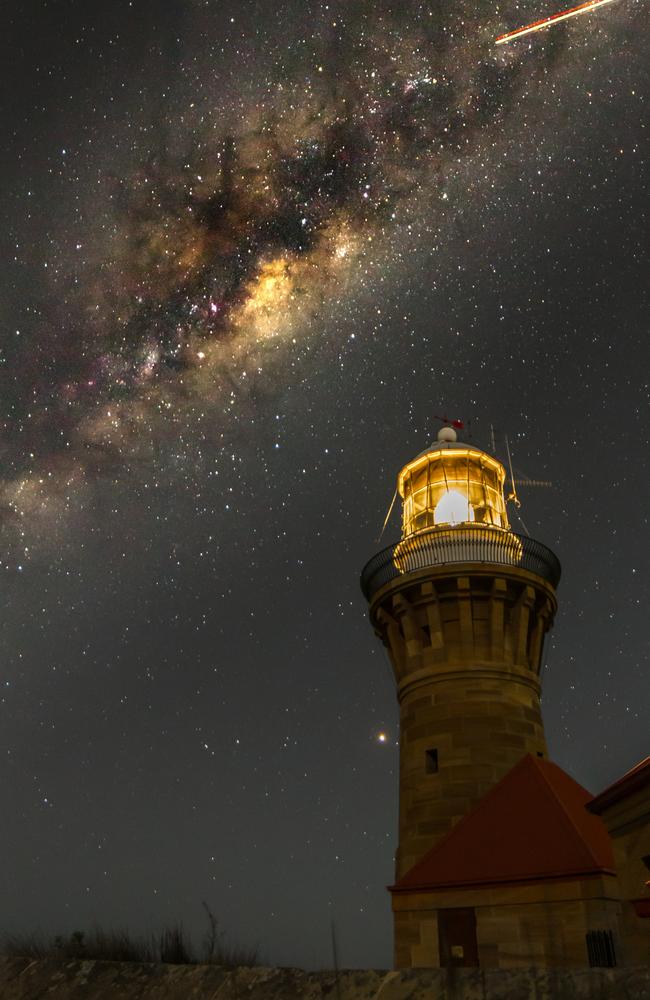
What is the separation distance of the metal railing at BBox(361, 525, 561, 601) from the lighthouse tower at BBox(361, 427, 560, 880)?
0.03 m

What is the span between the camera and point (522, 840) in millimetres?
15406

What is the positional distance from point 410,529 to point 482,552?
2.69 meters

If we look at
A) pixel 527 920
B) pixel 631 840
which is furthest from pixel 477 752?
pixel 631 840

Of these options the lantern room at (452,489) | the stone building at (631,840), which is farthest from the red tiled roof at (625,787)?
the lantern room at (452,489)

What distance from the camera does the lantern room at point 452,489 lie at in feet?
73.3

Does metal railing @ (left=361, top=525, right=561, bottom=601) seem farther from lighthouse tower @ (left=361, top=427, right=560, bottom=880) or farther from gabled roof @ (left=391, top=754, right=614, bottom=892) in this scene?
gabled roof @ (left=391, top=754, right=614, bottom=892)

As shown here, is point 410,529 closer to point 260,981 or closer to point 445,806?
point 445,806

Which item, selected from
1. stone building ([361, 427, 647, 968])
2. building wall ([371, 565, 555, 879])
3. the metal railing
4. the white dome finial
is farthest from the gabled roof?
the white dome finial

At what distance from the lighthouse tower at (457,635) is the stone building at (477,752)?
0.04 metres

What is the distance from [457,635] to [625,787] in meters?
9.12

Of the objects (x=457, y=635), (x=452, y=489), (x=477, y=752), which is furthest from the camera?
(x=452, y=489)

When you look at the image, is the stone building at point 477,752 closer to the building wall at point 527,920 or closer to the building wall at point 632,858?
the building wall at point 527,920

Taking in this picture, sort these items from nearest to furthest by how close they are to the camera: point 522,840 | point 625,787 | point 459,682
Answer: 1. point 625,787
2. point 522,840
3. point 459,682

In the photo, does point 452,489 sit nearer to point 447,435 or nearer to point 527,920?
point 447,435
